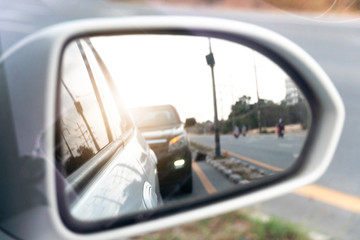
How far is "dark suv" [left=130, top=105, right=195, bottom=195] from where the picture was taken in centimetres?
116

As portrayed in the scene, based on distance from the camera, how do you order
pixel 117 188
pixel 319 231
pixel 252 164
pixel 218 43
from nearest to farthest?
pixel 117 188
pixel 218 43
pixel 252 164
pixel 319 231

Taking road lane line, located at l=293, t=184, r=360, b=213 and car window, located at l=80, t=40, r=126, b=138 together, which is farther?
road lane line, located at l=293, t=184, r=360, b=213

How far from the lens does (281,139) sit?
1.37m

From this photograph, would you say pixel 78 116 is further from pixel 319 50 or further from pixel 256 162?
pixel 319 50

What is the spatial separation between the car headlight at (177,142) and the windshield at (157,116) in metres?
0.06

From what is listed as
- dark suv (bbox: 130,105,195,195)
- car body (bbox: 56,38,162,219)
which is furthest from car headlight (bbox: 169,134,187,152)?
car body (bbox: 56,38,162,219)

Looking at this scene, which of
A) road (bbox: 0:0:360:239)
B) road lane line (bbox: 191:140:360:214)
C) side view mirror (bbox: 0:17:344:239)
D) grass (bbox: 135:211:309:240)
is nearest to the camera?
side view mirror (bbox: 0:17:344:239)

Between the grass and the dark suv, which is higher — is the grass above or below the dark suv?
below

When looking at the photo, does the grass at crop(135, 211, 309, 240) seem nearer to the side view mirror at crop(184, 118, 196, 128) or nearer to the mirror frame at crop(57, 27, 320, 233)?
the mirror frame at crop(57, 27, 320, 233)

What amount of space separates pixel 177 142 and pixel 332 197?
3607 millimetres

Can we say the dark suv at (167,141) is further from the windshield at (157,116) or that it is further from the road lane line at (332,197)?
the road lane line at (332,197)

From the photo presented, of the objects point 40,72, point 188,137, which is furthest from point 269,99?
point 40,72

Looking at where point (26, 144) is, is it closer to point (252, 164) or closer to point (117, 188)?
point (117, 188)

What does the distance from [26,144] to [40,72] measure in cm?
18
